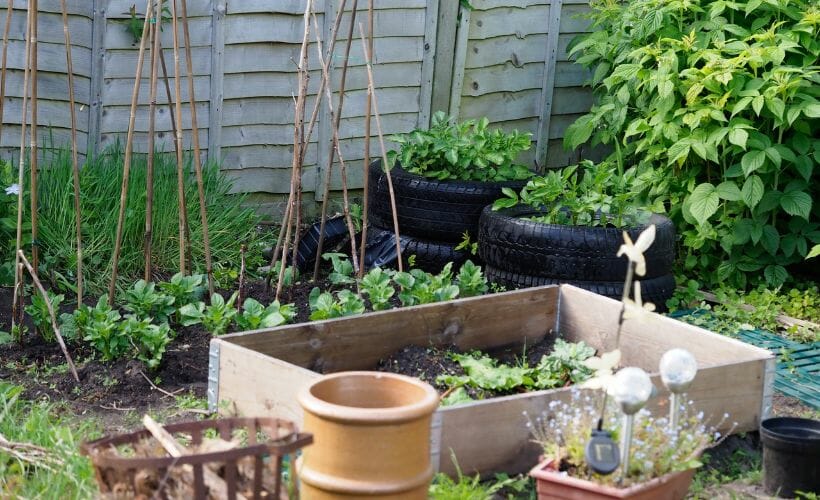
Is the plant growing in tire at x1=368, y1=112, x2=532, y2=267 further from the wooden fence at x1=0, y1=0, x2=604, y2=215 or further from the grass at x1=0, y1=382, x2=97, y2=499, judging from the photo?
the grass at x1=0, y1=382, x2=97, y2=499

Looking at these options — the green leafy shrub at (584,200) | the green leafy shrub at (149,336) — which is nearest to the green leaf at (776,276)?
the green leafy shrub at (584,200)

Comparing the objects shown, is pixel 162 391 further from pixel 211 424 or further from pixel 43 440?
pixel 211 424

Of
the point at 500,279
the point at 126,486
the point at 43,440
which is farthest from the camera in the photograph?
the point at 500,279

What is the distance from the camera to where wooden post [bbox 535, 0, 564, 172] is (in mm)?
7129

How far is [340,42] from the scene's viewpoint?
6516 millimetres

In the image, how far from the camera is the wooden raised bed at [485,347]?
334 centimetres

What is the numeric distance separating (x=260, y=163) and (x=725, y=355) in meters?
3.25

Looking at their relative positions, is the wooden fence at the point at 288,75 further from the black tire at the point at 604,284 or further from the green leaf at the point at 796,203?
the green leaf at the point at 796,203

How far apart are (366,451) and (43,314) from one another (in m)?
2.24

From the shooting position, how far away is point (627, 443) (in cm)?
284

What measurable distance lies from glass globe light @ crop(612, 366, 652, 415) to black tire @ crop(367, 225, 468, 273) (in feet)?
10.4

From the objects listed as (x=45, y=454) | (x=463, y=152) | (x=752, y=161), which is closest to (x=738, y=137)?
(x=752, y=161)

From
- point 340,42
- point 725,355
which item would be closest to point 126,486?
point 725,355

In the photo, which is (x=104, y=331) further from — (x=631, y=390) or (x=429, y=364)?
(x=631, y=390)
